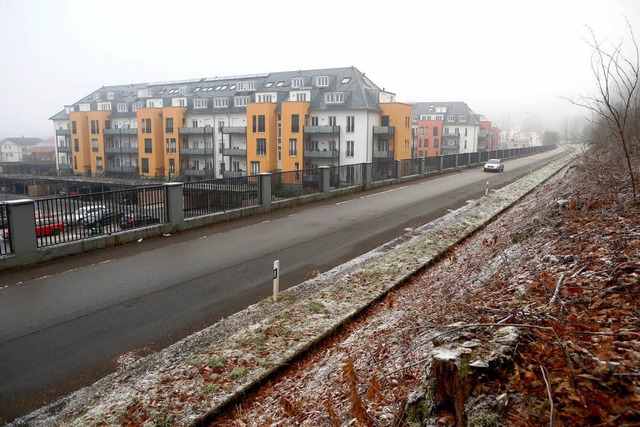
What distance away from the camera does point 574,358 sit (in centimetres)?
353

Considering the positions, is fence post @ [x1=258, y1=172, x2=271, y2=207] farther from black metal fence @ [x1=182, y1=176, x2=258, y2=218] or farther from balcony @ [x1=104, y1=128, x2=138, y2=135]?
balcony @ [x1=104, y1=128, x2=138, y2=135]

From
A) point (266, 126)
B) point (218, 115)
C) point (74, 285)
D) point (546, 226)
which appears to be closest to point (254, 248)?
point (74, 285)

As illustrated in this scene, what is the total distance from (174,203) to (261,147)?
5658 cm

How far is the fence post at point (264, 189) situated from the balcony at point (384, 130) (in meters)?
49.9

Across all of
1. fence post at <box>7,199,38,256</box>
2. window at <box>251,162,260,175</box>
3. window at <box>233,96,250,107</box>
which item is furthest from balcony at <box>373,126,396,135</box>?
fence post at <box>7,199,38,256</box>

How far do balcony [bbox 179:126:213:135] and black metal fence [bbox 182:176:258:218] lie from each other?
61233mm

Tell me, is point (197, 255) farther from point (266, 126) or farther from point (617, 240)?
point (266, 126)

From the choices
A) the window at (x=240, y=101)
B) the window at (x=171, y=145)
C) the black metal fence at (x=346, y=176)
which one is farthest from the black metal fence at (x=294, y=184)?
the window at (x=171, y=145)

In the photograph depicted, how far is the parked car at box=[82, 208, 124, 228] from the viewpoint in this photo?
1227cm

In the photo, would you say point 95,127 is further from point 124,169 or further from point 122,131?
point 124,169

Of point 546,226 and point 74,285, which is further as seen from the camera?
point 74,285

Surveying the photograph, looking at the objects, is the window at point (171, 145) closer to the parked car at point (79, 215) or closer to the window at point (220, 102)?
the window at point (220, 102)

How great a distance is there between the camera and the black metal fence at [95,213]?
11414mm

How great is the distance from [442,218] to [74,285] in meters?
12.3
